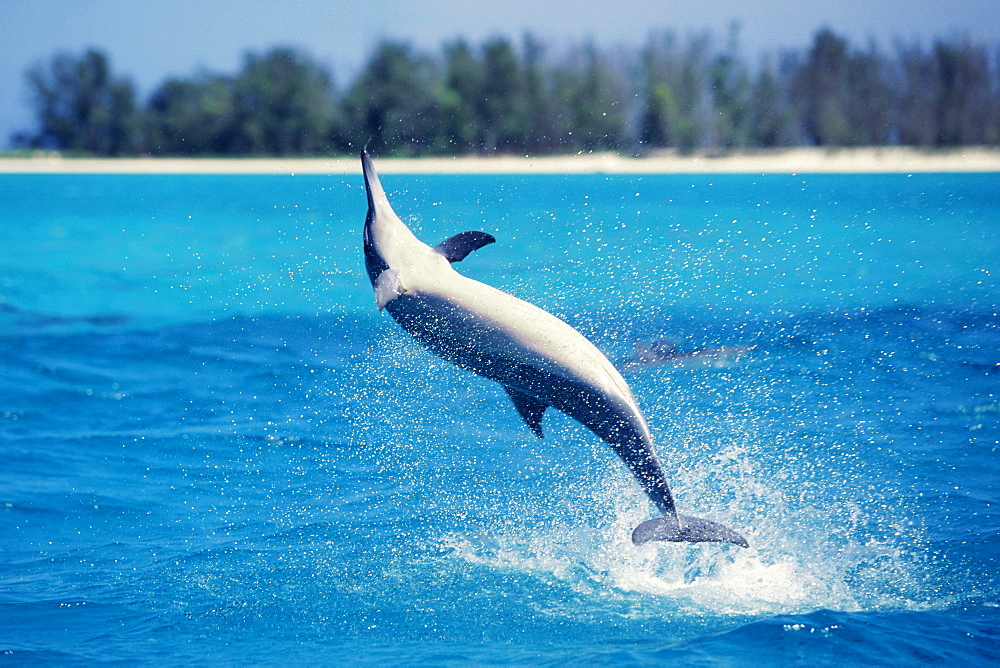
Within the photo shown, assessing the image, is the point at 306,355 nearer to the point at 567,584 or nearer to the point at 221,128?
the point at 567,584

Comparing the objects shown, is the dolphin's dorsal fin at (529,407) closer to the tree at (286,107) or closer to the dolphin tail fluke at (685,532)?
the dolphin tail fluke at (685,532)

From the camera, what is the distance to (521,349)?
571 cm

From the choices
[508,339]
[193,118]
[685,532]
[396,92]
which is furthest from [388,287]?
[193,118]

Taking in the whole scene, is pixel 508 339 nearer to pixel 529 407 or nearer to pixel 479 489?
pixel 529 407

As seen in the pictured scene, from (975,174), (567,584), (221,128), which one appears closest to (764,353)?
(567,584)

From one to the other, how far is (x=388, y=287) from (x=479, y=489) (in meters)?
3.27

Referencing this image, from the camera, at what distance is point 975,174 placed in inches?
2042

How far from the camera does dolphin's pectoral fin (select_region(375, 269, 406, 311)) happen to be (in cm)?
560

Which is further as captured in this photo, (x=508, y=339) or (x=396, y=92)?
(x=396, y=92)

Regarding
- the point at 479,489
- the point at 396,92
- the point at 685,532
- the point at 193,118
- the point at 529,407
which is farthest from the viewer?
the point at 193,118

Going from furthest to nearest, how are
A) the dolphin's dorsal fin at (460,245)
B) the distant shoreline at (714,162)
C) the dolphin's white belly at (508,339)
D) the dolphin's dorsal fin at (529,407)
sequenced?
the distant shoreline at (714,162) → the dolphin's dorsal fin at (529,407) → the dolphin's dorsal fin at (460,245) → the dolphin's white belly at (508,339)

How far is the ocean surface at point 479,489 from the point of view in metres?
5.93

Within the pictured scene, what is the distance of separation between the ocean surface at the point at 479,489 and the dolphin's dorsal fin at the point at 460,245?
2119mm

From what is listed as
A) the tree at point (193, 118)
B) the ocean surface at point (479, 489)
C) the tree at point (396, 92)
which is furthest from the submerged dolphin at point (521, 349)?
the tree at point (193, 118)
